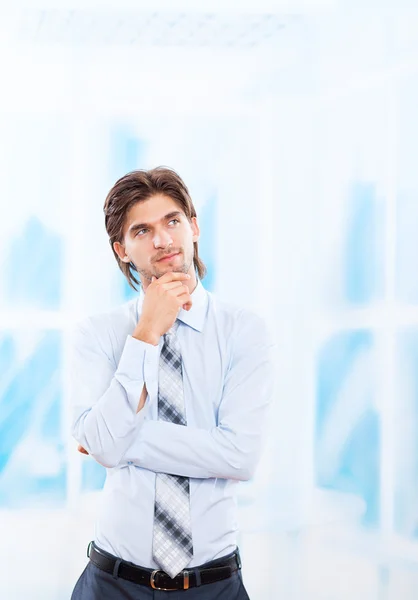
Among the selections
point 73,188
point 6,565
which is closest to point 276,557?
point 6,565

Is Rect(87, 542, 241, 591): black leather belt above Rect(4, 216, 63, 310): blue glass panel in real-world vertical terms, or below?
below

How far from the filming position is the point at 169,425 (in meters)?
1.82

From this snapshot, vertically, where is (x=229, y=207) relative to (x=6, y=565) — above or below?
above

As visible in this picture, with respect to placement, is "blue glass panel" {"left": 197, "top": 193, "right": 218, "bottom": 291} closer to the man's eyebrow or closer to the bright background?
the bright background

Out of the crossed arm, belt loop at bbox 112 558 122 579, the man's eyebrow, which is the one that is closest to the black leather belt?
belt loop at bbox 112 558 122 579

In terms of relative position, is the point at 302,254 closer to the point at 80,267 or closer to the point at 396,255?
the point at 396,255

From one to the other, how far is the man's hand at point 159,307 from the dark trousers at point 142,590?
0.59 metres

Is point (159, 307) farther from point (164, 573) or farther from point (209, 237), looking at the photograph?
point (209, 237)

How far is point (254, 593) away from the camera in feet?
9.08

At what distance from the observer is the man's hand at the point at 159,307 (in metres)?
1.86

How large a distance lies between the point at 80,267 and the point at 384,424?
4.17ft

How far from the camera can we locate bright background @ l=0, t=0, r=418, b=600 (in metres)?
2.65

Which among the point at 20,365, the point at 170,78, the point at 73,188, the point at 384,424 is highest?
the point at 170,78

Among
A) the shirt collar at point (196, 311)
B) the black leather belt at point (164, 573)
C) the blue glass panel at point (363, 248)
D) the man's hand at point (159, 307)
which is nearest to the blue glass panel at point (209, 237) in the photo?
the blue glass panel at point (363, 248)
